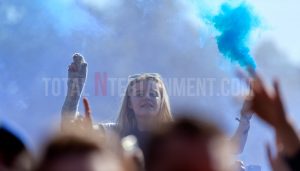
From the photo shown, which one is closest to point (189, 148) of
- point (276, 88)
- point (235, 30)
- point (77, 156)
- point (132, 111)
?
point (77, 156)

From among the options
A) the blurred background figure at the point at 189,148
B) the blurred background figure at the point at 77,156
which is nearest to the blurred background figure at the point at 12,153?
the blurred background figure at the point at 77,156

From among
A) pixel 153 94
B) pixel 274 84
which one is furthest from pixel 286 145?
pixel 153 94

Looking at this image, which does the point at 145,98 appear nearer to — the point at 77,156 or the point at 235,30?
the point at 77,156

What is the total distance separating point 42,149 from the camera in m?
2.53

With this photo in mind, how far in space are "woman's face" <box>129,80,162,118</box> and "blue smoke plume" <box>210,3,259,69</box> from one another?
187 inches

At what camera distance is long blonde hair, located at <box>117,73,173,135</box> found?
4.86 m

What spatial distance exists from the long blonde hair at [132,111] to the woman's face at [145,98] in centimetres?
2

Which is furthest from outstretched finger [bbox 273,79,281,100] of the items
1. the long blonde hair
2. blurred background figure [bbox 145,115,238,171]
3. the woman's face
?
the woman's face

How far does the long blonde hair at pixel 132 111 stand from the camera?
486cm

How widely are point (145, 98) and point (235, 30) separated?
676 cm

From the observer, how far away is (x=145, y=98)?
4.90m

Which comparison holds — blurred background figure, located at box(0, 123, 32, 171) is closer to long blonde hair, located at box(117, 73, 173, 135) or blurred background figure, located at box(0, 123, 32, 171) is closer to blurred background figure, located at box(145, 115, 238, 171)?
blurred background figure, located at box(145, 115, 238, 171)

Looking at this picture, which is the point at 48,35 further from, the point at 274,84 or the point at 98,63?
the point at 274,84

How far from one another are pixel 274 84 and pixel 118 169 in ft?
2.17
